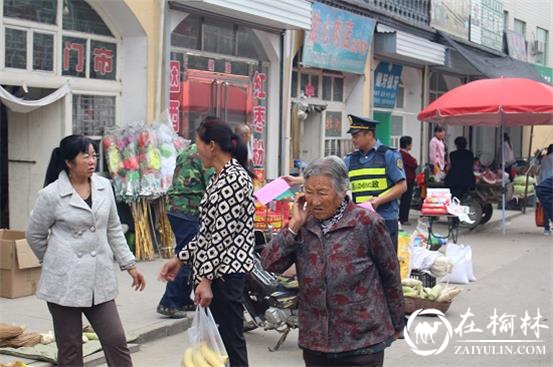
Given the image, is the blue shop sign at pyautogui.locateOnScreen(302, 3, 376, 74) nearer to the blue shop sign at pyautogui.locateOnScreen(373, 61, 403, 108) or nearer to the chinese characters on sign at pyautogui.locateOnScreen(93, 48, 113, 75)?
the blue shop sign at pyautogui.locateOnScreen(373, 61, 403, 108)

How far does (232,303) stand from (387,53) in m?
12.9

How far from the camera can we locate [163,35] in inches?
430

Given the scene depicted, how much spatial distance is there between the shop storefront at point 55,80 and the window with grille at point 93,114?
1 cm

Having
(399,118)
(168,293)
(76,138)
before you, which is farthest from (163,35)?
(399,118)

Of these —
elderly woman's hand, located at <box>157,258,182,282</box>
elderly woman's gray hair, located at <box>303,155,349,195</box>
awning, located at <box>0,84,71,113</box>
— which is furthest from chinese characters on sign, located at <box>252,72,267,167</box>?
elderly woman's gray hair, located at <box>303,155,349,195</box>

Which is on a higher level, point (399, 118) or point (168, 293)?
point (399, 118)

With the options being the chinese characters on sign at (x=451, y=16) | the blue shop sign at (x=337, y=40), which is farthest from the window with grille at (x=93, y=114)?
the chinese characters on sign at (x=451, y=16)

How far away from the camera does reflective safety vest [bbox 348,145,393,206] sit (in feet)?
25.1

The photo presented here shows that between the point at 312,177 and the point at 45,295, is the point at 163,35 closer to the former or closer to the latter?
the point at 45,295

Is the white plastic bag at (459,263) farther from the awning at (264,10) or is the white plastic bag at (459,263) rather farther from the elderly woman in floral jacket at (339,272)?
the elderly woman in floral jacket at (339,272)

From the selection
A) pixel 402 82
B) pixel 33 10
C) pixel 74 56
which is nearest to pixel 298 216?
pixel 33 10

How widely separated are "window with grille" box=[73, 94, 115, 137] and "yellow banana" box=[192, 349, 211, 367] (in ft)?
19.6

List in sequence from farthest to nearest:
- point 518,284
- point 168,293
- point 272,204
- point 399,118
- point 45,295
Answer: point 399,118 < point 518,284 < point 272,204 < point 168,293 < point 45,295

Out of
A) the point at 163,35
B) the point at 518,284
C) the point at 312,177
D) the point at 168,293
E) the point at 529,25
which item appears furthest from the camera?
the point at 529,25
